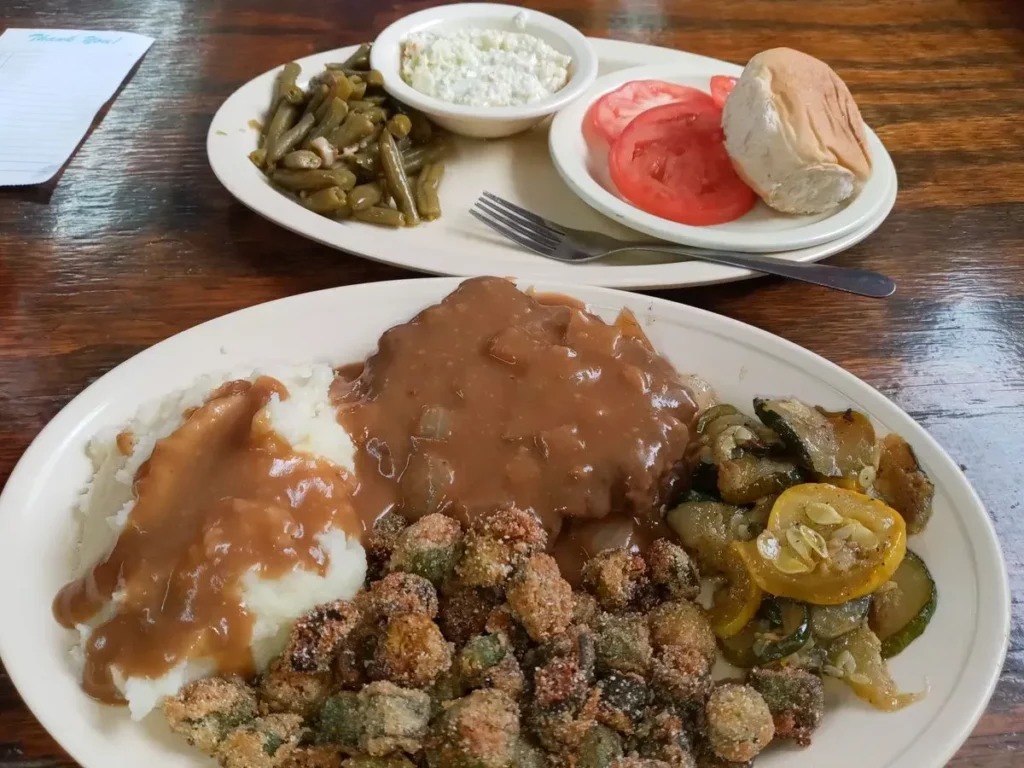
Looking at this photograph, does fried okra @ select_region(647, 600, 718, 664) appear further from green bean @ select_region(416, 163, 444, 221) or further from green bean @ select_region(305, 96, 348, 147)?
green bean @ select_region(305, 96, 348, 147)

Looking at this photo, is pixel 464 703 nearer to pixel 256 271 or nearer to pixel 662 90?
pixel 256 271

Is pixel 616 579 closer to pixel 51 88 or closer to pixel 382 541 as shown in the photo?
pixel 382 541

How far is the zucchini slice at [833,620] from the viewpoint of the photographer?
202 centimetres

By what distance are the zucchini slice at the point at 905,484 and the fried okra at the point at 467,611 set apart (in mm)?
1097

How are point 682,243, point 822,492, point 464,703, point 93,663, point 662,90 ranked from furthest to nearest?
1. point 662,90
2. point 682,243
3. point 822,492
4. point 93,663
5. point 464,703

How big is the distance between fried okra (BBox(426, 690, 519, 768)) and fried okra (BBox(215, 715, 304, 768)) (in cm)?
32

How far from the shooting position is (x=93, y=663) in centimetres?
194

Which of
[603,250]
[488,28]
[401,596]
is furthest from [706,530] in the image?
[488,28]

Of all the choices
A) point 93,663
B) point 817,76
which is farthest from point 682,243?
point 93,663

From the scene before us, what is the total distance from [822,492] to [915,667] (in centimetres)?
47

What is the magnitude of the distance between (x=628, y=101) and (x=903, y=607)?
2652mm

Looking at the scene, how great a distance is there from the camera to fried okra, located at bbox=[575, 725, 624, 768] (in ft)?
5.88

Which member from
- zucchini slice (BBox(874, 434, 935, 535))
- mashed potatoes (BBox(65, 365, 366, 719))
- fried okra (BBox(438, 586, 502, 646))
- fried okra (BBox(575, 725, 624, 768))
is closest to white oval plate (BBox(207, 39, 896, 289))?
mashed potatoes (BBox(65, 365, 366, 719))

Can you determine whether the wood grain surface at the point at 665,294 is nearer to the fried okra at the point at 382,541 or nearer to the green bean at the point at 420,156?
the green bean at the point at 420,156
